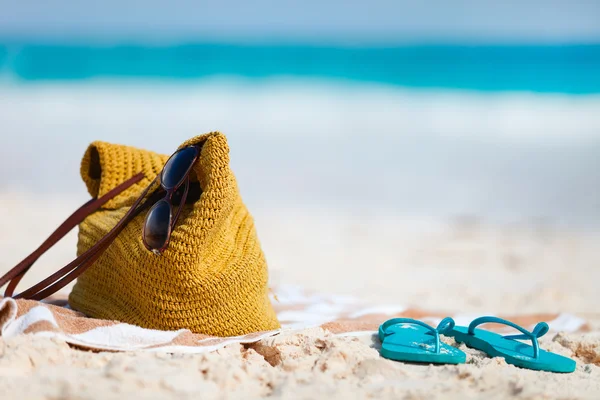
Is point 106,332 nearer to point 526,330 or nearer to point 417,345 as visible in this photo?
point 417,345

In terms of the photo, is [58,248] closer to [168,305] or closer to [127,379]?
[168,305]

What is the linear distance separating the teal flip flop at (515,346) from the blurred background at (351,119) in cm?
172

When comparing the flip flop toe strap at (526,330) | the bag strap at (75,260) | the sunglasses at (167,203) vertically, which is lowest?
the flip flop toe strap at (526,330)

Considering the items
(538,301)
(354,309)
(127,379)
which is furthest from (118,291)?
(538,301)

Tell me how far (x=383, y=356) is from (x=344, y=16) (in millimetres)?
20816

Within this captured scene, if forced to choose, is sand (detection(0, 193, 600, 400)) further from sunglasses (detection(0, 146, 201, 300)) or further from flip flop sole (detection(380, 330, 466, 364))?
sunglasses (detection(0, 146, 201, 300))

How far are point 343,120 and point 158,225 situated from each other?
12.9 meters

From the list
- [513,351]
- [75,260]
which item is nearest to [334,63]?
[75,260]

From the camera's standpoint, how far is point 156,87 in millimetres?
17594

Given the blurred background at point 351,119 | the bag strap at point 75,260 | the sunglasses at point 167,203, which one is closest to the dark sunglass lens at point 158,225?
the sunglasses at point 167,203

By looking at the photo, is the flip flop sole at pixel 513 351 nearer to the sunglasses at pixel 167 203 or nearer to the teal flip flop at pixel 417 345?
the teal flip flop at pixel 417 345

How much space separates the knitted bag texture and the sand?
18 centimetres

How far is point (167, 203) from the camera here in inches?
74.9

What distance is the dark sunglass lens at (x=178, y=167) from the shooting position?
192cm
